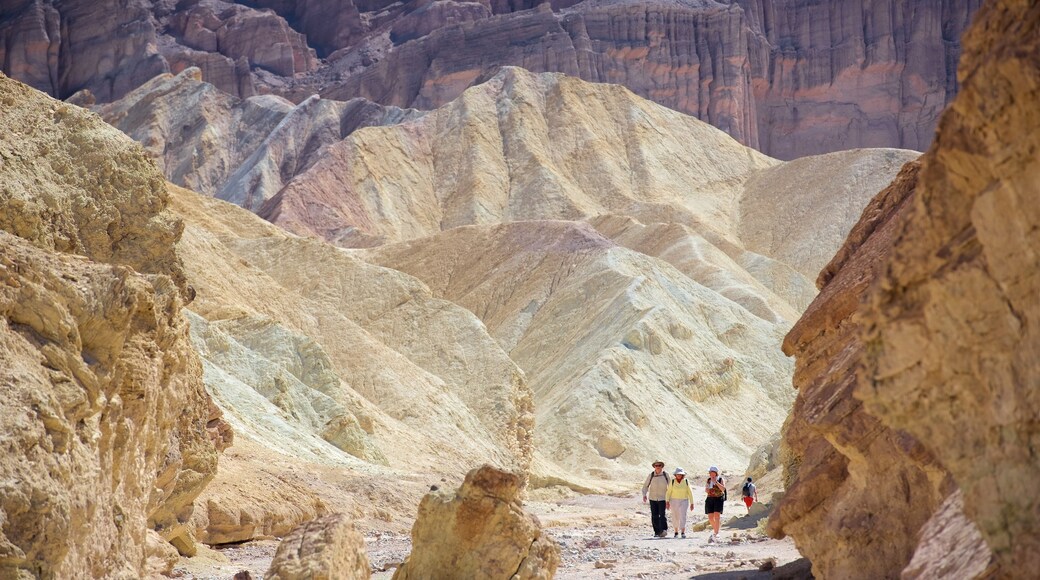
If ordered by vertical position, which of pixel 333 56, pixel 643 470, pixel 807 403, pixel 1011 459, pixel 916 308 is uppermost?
pixel 333 56

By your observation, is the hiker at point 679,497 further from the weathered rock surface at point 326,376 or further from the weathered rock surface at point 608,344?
the weathered rock surface at point 608,344

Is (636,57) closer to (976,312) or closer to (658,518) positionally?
(658,518)

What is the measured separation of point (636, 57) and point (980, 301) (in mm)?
116097

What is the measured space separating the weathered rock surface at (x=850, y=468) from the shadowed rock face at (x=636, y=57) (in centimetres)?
10663

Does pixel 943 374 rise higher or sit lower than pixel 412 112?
lower

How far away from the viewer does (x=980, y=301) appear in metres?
4.97

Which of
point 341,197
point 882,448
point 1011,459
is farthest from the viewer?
point 341,197

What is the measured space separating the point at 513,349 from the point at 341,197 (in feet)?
112

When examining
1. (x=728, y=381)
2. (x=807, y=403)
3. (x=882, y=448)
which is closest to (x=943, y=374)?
(x=882, y=448)

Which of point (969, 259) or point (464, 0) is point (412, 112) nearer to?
point (464, 0)

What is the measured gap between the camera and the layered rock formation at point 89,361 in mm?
6898

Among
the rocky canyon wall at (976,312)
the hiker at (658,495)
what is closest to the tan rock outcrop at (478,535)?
the rocky canyon wall at (976,312)

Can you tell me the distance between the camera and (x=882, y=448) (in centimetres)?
853

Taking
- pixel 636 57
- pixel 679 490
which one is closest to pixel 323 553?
pixel 679 490
